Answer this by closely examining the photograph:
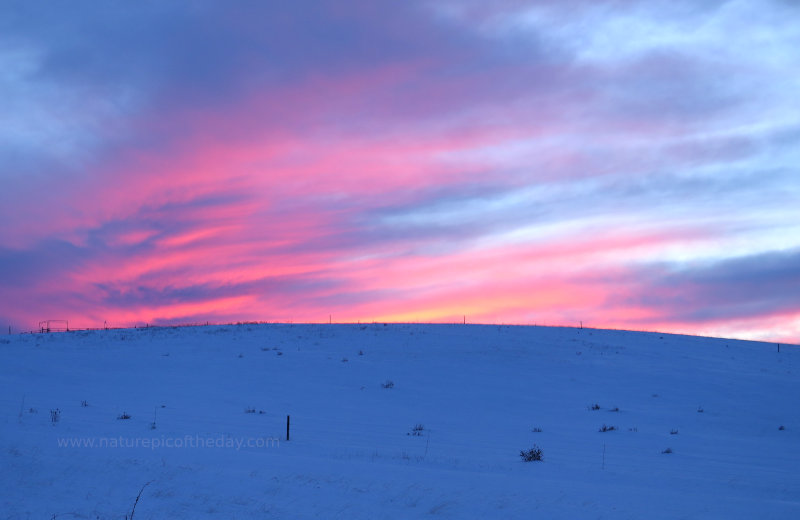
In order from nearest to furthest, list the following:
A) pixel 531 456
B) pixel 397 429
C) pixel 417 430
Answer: pixel 531 456 → pixel 417 430 → pixel 397 429

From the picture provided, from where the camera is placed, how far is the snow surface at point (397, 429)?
9.51 meters

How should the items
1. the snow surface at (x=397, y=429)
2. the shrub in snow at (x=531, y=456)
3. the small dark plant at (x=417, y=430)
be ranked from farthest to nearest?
the small dark plant at (x=417, y=430) → the shrub in snow at (x=531, y=456) → the snow surface at (x=397, y=429)

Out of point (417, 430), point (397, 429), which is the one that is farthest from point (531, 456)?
point (397, 429)

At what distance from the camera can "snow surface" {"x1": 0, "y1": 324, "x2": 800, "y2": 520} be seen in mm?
9508

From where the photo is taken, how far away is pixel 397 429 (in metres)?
16.3

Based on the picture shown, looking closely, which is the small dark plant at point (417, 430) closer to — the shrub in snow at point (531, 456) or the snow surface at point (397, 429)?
the snow surface at point (397, 429)

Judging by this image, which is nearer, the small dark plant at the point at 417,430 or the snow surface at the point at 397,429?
the snow surface at the point at 397,429

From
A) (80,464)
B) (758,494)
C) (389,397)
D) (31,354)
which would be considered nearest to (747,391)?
(389,397)

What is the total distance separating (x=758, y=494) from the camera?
1058 centimetres

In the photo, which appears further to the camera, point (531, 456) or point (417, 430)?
point (417, 430)

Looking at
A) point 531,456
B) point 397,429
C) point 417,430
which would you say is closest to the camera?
Result: point 531,456

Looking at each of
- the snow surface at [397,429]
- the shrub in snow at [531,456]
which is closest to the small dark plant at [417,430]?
the snow surface at [397,429]

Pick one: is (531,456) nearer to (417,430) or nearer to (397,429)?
(417,430)

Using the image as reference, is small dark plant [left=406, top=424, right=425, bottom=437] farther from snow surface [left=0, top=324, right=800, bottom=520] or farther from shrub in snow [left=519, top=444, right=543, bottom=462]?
shrub in snow [left=519, top=444, right=543, bottom=462]
